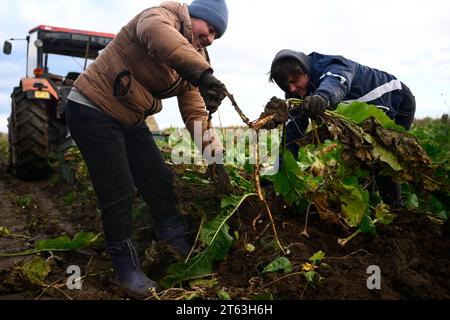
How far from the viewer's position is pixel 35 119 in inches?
238

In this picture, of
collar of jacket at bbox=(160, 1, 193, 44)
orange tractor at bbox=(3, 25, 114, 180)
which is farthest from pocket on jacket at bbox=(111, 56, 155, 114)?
orange tractor at bbox=(3, 25, 114, 180)

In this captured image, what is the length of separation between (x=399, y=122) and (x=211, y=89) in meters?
1.96

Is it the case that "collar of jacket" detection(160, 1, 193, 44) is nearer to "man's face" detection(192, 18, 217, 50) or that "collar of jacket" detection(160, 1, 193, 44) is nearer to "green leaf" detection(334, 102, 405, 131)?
"man's face" detection(192, 18, 217, 50)

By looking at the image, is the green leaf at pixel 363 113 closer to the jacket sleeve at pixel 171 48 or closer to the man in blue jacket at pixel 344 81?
the man in blue jacket at pixel 344 81

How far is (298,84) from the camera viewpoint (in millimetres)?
3195

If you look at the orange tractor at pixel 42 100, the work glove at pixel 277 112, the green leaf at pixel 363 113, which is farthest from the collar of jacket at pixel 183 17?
the orange tractor at pixel 42 100

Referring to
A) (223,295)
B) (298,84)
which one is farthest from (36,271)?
(298,84)

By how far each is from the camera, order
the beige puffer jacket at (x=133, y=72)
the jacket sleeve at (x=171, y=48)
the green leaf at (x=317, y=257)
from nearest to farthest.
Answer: the jacket sleeve at (x=171, y=48), the green leaf at (x=317, y=257), the beige puffer jacket at (x=133, y=72)

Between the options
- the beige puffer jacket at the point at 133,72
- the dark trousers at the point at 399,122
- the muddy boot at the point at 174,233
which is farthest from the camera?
the dark trousers at the point at 399,122

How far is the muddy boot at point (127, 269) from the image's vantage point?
2479 mm

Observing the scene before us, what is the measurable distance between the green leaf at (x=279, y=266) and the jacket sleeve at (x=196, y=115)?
0.87 m

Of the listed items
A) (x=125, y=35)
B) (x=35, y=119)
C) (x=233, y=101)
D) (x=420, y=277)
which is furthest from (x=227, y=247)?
(x=35, y=119)

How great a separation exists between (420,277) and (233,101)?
1.24 meters
